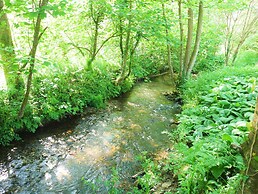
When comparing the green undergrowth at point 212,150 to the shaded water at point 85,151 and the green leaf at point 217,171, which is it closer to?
the green leaf at point 217,171

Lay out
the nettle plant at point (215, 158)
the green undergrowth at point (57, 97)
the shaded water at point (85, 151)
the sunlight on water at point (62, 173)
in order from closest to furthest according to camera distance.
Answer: the nettle plant at point (215, 158)
the shaded water at point (85, 151)
the sunlight on water at point (62, 173)
the green undergrowth at point (57, 97)

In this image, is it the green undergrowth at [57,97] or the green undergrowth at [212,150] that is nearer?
the green undergrowth at [212,150]

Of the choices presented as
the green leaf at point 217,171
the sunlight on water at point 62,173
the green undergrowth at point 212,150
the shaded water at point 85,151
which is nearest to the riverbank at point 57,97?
the shaded water at point 85,151

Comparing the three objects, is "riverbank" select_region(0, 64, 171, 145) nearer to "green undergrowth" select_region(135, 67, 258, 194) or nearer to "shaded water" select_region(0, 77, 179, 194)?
"shaded water" select_region(0, 77, 179, 194)

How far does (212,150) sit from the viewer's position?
11.1 feet

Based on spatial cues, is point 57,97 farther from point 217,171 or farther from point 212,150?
point 217,171

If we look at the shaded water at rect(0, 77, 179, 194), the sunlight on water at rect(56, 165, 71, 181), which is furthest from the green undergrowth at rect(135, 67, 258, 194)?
the sunlight on water at rect(56, 165, 71, 181)

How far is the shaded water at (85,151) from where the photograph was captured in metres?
4.42

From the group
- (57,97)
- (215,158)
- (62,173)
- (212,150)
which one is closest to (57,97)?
(57,97)

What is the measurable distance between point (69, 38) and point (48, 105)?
449 centimetres

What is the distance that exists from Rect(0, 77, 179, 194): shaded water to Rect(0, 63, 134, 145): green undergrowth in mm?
384

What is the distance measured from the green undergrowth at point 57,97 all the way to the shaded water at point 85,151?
0.38 meters

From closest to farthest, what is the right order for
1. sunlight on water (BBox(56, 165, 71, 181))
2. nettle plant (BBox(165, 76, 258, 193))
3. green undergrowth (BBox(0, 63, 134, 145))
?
nettle plant (BBox(165, 76, 258, 193)), sunlight on water (BBox(56, 165, 71, 181)), green undergrowth (BBox(0, 63, 134, 145))

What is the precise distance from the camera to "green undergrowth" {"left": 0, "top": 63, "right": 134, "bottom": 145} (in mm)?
5621
